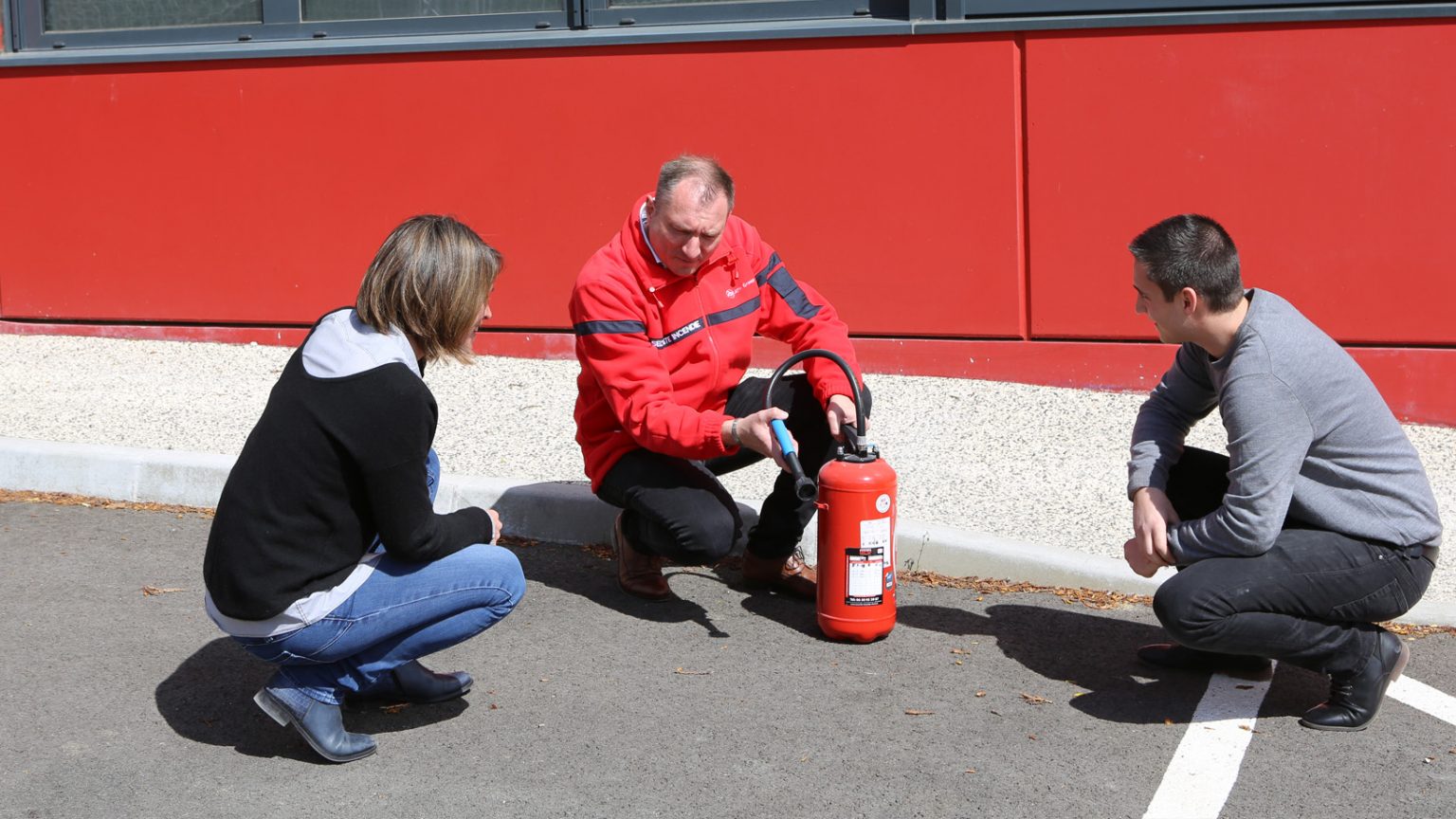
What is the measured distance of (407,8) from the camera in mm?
8305

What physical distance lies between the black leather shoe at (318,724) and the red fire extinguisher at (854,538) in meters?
1.46

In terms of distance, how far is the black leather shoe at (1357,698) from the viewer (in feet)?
12.8

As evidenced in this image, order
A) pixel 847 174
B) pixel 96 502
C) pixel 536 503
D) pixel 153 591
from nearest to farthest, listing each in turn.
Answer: pixel 153 591 < pixel 536 503 < pixel 96 502 < pixel 847 174

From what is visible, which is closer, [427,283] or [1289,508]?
[427,283]

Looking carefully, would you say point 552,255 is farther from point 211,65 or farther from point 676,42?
point 211,65

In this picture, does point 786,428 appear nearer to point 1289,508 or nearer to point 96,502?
point 1289,508

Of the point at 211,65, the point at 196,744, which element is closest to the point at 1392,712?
the point at 196,744

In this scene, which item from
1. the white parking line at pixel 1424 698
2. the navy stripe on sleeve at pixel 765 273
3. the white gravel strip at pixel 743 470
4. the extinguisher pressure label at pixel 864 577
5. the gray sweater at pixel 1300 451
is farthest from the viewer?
the white gravel strip at pixel 743 470

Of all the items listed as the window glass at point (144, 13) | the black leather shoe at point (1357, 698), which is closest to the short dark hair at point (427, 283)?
the black leather shoe at point (1357, 698)

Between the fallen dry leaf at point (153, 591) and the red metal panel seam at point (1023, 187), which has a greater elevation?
the red metal panel seam at point (1023, 187)

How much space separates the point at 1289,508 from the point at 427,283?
94.9 inches

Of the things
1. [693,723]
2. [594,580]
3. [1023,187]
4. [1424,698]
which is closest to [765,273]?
[594,580]

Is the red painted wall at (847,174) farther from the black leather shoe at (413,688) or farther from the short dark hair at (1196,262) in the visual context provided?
the black leather shoe at (413,688)

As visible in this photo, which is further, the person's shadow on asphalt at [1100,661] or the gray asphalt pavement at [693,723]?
the person's shadow on asphalt at [1100,661]
